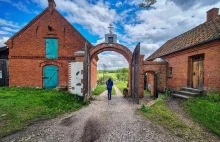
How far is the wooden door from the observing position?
400 inches

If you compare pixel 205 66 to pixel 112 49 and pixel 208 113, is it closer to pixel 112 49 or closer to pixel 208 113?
pixel 208 113

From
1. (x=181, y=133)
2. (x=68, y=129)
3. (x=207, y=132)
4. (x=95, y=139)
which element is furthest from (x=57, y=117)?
(x=207, y=132)

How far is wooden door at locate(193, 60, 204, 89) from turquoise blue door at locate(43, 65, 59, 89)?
40.8ft

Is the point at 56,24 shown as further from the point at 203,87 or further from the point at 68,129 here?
the point at 203,87

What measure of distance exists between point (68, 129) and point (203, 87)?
30.6 ft

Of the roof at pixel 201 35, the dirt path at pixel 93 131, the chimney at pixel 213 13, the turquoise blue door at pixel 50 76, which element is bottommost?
the dirt path at pixel 93 131

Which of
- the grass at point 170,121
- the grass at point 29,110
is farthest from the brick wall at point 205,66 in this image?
the grass at point 29,110

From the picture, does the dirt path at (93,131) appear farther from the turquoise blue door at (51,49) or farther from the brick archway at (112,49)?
the turquoise blue door at (51,49)

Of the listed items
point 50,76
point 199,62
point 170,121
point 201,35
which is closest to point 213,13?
point 201,35

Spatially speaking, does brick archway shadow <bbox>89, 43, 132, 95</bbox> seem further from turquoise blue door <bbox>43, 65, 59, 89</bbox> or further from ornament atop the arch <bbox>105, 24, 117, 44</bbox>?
turquoise blue door <bbox>43, 65, 59, 89</bbox>

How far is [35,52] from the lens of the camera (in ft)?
44.9

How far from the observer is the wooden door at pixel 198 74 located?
1016cm

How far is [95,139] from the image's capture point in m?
4.49

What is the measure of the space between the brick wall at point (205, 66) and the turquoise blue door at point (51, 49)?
11.4 meters
